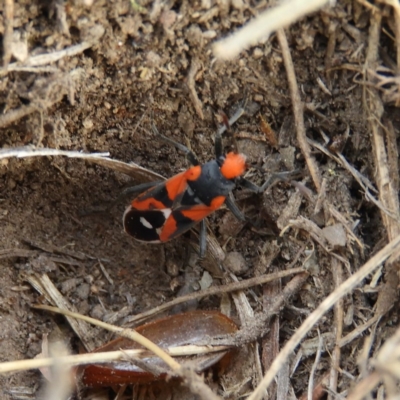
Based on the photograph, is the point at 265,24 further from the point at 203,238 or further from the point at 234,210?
the point at 203,238

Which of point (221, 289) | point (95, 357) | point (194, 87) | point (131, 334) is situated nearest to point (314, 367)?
point (221, 289)

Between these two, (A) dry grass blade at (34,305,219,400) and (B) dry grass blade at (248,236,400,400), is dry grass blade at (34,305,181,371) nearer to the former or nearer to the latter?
(A) dry grass blade at (34,305,219,400)

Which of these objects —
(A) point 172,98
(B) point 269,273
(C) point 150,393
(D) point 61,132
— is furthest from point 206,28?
(C) point 150,393

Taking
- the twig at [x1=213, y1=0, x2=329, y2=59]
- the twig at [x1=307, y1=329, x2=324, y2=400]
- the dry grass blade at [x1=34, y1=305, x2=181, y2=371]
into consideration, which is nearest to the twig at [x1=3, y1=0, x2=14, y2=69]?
the twig at [x1=213, y1=0, x2=329, y2=59]

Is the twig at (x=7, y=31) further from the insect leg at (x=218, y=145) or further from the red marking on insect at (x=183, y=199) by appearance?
the insect leg at (x=218, y=145)

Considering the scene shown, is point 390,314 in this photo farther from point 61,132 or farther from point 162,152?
point 61,132
